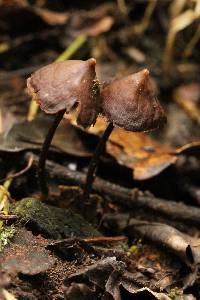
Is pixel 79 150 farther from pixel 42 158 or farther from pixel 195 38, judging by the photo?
pixel 195 38

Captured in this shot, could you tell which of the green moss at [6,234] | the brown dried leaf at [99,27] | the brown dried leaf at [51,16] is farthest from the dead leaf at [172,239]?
the brown dried leaf at [51,16]

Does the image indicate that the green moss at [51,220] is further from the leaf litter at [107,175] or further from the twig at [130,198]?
the twig at [130,198]

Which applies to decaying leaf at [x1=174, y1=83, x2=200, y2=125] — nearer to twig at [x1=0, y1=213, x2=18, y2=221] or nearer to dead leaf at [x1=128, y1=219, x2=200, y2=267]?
dead leaf at [x1=128, y1=219, x2=200, y2=267]

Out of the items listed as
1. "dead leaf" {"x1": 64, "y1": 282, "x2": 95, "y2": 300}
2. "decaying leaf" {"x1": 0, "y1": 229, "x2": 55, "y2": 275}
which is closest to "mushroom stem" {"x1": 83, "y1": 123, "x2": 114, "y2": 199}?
"decaying leaf" {"x1": 0, "y1": 229, "x2": 55, "y2": 275}

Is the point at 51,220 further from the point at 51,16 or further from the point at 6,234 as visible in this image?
the point at 51,16

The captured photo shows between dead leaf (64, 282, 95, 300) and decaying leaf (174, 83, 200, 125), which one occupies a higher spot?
decaying leaf (174, 83, 200, 125)

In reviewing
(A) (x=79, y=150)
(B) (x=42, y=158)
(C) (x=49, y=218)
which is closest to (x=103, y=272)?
(C) (x=49, y=218)

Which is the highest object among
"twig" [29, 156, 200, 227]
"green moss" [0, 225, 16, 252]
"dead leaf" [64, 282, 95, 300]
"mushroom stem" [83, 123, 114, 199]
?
"mushroom stem" [83, 123, 114, 199]
